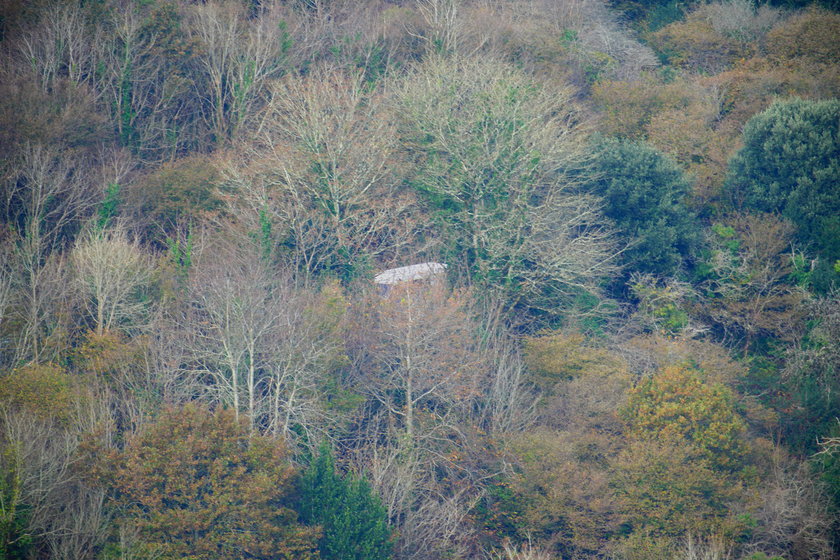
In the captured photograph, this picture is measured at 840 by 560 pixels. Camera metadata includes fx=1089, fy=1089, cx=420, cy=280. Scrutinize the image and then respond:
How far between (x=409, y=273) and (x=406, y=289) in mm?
2356

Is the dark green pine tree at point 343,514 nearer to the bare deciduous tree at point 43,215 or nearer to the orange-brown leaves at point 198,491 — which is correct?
the orange-brown leaves at point 198,491

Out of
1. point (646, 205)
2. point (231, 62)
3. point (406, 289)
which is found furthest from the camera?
point (231, 62)

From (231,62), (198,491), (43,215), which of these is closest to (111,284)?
(43,215)

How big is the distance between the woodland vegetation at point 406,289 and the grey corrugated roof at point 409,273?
73cm

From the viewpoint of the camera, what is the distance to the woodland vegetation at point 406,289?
105 ft

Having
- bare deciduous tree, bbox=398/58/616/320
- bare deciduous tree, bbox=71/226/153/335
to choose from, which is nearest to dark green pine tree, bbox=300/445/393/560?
bare deciduous tree, bbox=71/226/153/335

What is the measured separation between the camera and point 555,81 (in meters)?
52.8

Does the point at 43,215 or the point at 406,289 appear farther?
the point at 43,215

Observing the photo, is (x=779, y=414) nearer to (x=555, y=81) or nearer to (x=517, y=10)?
(x=555, y=81)

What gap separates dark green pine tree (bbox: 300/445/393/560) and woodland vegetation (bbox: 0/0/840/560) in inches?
3.8

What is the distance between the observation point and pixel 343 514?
31922 mm

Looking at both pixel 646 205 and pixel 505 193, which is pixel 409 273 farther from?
pixel 646 205

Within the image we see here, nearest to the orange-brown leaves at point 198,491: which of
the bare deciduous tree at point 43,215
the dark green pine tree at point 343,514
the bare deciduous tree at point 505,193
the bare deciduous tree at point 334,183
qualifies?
the dark green pine tree at point 343,514

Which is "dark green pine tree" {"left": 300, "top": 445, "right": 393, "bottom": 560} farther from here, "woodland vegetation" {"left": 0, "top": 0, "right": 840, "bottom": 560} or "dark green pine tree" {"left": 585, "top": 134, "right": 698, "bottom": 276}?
"dark green pine tree" {"left": 585, "top": 134, "right": 698, "bottom": 276}
